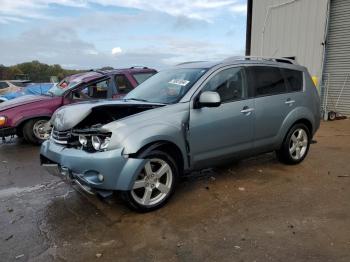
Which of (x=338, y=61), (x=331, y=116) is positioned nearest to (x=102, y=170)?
(x=331, y=116)

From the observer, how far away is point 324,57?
40.3ft

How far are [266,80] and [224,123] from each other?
1.21 metres

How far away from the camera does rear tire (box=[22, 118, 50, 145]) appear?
8.30 metres

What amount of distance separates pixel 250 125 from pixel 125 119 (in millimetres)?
1950

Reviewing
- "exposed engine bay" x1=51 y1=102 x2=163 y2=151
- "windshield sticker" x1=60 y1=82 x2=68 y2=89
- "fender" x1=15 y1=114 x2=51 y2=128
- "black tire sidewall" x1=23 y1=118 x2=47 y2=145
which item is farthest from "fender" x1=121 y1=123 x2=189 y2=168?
"windshield sticker" x1=60 y1=82 x2=68 y2=89

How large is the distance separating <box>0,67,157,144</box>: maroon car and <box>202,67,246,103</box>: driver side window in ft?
12.5

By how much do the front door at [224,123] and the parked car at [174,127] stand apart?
13mm

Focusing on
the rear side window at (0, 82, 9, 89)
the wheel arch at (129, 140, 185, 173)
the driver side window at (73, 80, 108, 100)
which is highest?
the driver side window at (73, 80, 108, 100)

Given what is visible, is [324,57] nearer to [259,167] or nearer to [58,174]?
[259,167]

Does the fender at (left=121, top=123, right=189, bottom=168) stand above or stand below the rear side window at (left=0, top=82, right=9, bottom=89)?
above

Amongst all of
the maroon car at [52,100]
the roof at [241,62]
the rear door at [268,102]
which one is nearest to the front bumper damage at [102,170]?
the roof at [241,62]

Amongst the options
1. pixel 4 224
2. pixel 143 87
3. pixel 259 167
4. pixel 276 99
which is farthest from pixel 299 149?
pixel 4 224

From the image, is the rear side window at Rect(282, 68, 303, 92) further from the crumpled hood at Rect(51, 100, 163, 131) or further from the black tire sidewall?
the black tire sidewall

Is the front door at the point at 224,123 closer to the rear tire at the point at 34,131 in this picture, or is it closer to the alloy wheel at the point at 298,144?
the alloy wheel at the point at 298,144
